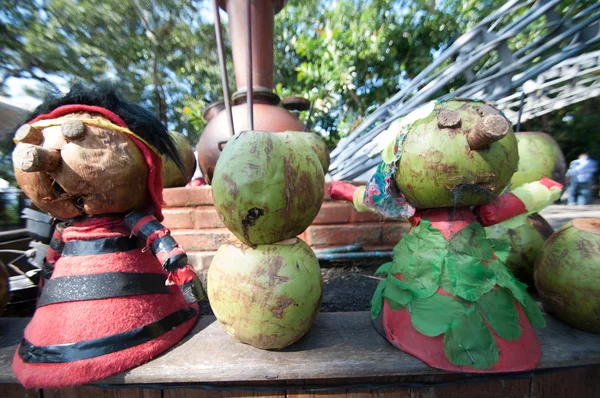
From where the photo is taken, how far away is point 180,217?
154 centimetres

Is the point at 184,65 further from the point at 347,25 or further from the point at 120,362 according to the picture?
the point at 120,362

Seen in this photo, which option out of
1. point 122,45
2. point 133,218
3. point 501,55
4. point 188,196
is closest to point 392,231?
point 188,196

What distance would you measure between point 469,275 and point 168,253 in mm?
710

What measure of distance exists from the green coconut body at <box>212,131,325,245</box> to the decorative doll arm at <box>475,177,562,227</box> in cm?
45

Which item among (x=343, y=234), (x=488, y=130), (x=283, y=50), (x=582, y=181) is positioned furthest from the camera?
(x=283, y=50)

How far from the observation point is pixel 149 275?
2.66ft

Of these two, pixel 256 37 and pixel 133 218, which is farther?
pixel 256 37

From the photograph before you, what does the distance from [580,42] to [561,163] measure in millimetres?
1669

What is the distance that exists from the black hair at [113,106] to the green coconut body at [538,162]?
4.07 ft

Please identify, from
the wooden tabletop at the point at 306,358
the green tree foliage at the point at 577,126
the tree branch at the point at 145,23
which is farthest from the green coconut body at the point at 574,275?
the tree branch at the point at 145,23

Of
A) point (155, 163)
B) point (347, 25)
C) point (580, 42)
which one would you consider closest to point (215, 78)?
point (347, 25)

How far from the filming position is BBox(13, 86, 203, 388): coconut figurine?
68cm

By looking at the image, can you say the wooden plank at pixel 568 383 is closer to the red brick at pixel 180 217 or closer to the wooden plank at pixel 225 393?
the wooden plank at pixel 225 393

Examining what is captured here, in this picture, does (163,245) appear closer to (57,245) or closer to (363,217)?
(57,245)
